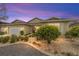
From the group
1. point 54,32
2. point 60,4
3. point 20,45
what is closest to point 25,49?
point 20,45

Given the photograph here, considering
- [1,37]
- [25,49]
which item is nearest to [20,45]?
[25,49]

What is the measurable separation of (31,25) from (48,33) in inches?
7.4

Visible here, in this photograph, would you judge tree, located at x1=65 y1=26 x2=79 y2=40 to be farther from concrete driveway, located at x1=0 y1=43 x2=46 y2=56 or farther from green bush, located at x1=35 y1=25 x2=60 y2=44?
concrete driveway, located at x1=0 y1=43 x2=46 y2=56

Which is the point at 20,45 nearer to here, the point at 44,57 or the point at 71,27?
the point at 44,57

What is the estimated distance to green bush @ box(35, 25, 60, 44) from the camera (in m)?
1.80

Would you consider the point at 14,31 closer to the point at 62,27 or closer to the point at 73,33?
the point at 62,27

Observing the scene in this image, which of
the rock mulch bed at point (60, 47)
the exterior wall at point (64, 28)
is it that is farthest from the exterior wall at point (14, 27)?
the exterior wall at point (64, 28)

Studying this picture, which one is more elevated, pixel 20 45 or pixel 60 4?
pixel 60 4

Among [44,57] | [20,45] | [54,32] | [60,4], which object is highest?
[60,4]

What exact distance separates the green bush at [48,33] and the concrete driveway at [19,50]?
0.49 ft

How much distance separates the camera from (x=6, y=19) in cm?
181

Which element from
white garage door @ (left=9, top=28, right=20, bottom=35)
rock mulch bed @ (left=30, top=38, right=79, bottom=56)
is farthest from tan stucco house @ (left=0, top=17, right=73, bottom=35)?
rock mulch bed @ (left=30, top=38, right=79, bottom=56)

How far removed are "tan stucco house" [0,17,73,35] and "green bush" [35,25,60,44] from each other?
4 centimetres

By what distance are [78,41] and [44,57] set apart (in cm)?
37
